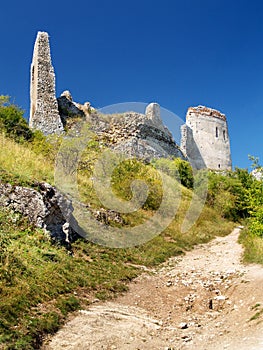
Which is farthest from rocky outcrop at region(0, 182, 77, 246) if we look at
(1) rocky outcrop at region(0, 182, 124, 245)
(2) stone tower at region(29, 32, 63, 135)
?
(2) stone tower at region(29, 32, 63, 135)

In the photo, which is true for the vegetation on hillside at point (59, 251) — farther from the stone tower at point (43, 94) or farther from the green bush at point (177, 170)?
the green bush at point (177, 170)

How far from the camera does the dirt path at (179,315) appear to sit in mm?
5074

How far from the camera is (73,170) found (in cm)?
1482

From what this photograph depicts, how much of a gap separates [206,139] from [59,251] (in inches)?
1234

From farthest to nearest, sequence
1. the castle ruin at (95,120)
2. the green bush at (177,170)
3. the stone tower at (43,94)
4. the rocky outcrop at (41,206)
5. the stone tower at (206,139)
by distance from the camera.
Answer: the stone tower at (206,139) → the green bush at (177,170) → the castle ruin at (95,120) → the stone tower at (43,94) → the rocky outcrop at (41,206)

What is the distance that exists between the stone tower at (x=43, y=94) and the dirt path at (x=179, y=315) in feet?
46.1

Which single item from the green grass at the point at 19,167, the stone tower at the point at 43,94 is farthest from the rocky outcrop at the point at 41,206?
the stone tower at the point at 43,94

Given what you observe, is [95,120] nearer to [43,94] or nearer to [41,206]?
[43,94]

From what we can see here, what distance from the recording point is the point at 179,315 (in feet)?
22.3

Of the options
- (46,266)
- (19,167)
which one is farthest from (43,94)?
(46,266)

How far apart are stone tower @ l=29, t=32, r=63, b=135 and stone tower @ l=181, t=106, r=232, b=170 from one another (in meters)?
16.4

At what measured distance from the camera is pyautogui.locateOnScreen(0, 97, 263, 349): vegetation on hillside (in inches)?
212

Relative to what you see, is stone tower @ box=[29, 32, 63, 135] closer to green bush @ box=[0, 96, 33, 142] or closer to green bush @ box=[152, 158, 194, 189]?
green bush @ box=[0, 96, 33, 142]

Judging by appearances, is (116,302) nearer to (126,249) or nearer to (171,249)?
(126,249)
